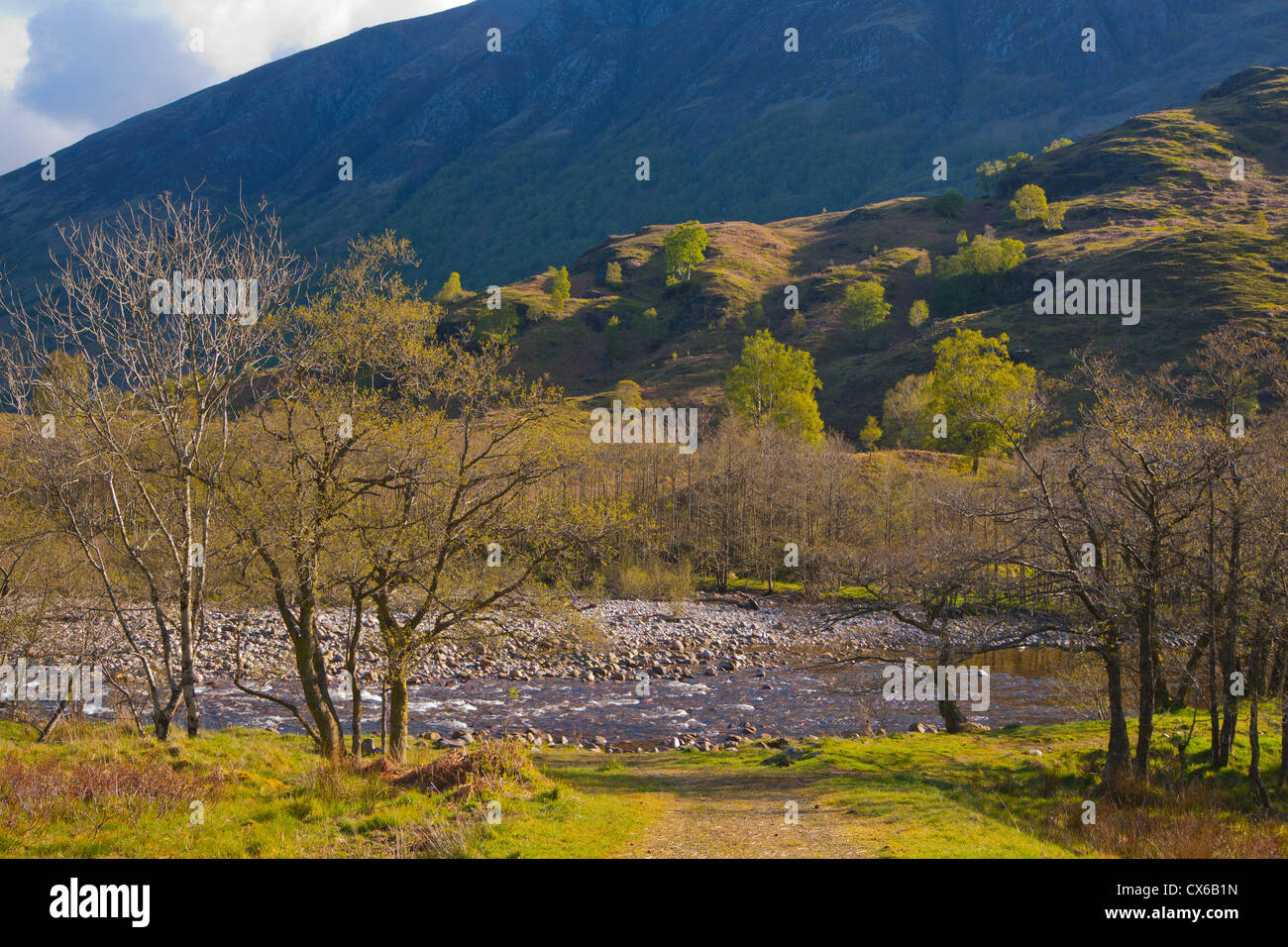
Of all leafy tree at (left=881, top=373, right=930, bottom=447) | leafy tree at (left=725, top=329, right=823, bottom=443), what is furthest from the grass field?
leafy tree at (left=725, top=329, right=823, bottom=443)

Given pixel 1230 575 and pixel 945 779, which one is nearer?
pixel 1230 575

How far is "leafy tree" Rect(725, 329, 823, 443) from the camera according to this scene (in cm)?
7638

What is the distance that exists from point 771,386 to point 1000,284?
71287 mm

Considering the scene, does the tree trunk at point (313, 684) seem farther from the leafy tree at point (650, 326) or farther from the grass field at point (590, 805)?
the leafy tree at point (650, 326)

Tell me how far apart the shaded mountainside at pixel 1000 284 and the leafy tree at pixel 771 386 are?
20.0 m

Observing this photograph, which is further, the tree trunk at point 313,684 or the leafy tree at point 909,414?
the leafy tree at point 909,414

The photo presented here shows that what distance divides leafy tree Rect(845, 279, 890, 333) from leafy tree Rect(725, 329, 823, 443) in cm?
4845

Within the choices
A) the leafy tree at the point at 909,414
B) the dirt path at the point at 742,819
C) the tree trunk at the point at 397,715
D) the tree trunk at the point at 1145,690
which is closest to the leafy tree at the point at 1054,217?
the leafy tree at the point at 909,414

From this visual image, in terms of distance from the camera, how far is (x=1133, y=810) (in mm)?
16406

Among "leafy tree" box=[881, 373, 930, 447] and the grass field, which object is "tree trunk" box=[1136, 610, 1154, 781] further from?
"leafy tree" box=[881, 373, 930, 447]

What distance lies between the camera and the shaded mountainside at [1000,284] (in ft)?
330

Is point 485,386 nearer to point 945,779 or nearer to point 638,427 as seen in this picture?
point 945,779
